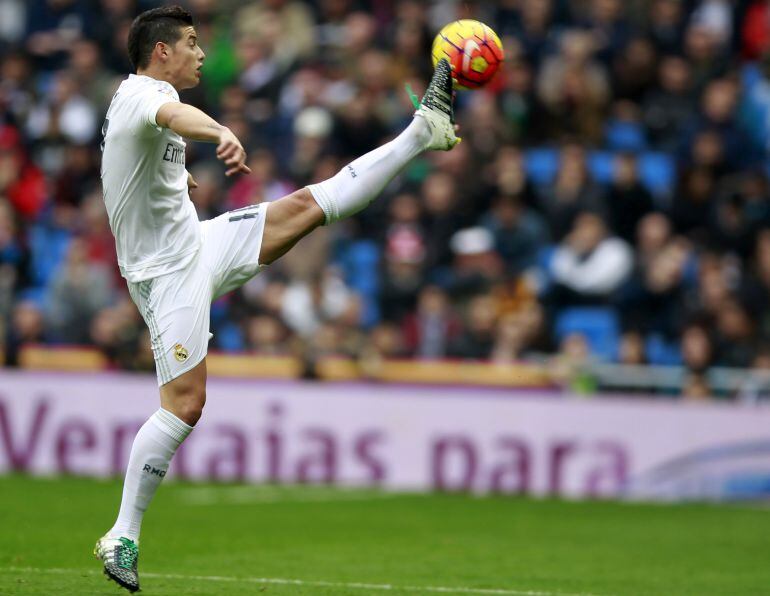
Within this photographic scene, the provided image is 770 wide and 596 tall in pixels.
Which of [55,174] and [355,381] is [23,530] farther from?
[55,174]

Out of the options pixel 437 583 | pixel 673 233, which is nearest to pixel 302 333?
pixel 673 233

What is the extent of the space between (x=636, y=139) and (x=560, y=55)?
1340mm

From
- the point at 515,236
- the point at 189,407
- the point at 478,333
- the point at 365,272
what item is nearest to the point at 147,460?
the point at 189,407

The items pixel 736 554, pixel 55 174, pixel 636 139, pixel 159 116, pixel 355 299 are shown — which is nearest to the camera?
pixel 159 116

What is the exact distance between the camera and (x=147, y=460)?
7.32 m

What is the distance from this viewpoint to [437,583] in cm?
845

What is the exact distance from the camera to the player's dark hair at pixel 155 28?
24.2ft

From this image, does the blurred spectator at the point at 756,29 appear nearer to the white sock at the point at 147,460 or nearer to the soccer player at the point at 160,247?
the soccer player at the point at 160,247

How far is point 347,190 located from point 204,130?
1397 mm

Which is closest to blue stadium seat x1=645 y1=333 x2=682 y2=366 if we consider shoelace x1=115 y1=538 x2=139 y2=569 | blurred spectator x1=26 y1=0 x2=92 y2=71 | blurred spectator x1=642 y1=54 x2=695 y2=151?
blurred spectator x1=642 y1=54 x2=695 y2=151

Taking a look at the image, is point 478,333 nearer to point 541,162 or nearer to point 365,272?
point 365,272

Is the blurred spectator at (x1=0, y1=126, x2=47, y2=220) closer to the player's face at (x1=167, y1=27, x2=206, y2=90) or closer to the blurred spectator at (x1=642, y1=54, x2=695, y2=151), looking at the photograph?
the blurred spectator at (x1=642, y1=54, x2=695, y2=151)

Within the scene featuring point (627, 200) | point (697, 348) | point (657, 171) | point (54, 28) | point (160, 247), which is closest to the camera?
point (160, 247)

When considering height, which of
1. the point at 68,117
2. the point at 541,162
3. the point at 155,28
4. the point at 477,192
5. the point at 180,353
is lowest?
the point at 180,353
